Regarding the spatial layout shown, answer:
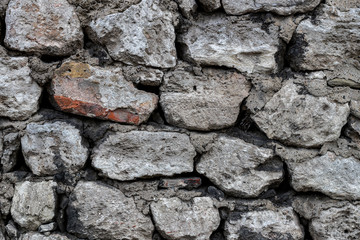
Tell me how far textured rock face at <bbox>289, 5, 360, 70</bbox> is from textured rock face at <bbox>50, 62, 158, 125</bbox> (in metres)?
0.55

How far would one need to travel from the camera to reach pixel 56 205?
3.73 feet

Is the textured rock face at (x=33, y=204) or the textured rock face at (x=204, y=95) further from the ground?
the textured rock face at (x=204, y=95)

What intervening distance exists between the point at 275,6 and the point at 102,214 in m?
0.90

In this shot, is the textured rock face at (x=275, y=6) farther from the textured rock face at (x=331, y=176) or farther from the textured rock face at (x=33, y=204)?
the textured rock face at (x=33, y=204)

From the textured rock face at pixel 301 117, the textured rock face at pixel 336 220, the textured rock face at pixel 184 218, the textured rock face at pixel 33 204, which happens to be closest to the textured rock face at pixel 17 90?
the textured rock face at pixel 33 204

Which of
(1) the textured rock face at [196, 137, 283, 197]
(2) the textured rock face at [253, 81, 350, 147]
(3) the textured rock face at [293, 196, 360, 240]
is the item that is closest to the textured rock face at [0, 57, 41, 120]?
(1) the textured rock face at [196, 137, 283, 197]

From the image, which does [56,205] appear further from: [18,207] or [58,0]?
[58,0]

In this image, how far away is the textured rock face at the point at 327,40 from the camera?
3.70ft

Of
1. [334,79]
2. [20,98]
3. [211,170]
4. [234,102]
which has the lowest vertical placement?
[211,170]

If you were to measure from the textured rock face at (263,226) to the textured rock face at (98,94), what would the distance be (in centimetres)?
49

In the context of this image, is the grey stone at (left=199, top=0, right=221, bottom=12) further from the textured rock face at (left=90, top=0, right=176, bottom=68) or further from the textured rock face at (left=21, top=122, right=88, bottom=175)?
the textured rock face at (left=21, top=122, right=88, bottom=175)

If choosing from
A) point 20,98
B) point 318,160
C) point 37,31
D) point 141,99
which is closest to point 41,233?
point 20,98

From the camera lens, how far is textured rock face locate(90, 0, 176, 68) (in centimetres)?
110

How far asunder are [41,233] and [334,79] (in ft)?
3.67
